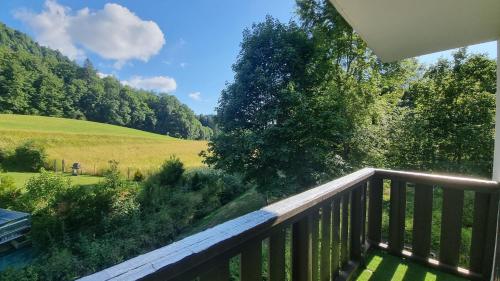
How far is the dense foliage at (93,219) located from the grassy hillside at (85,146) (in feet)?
19.1

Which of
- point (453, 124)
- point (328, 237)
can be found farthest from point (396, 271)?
point (453, 124)

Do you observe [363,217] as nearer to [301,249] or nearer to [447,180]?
[447,180]

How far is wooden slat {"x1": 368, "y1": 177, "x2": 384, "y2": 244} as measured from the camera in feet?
7.66

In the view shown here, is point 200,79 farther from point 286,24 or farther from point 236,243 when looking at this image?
point 236,243

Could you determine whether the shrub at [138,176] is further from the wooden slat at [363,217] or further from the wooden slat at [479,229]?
the wooden slat at [479,229]

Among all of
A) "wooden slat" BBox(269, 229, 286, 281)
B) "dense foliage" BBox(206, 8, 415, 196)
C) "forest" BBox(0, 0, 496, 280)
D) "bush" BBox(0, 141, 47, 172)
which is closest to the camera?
"wooden slat" BBox(269, 229, 286, 281)

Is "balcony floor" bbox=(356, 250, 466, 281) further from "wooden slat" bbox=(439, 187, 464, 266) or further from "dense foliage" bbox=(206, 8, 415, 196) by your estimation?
"dense foliage" bbox=(206, 8, 415, 196)

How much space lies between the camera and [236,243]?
85 centimetres

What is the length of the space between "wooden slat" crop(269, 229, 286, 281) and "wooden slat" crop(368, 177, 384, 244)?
153 centimetres

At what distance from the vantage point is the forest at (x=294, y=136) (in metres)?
7.05

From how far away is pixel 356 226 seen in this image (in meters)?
2.07

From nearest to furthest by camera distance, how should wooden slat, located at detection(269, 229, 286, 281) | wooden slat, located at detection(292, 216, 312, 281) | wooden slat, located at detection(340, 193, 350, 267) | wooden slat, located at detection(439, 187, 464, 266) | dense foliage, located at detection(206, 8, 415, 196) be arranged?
wooden slat, located at detection(269, 229, 286, 281) < wooden slat, located at detection(292, 216, 312, 281) < wooden slat, located at detection(340, 193, 350, 267) < wooden slat, located at detection(439, 187, 464, 266) < dense foliage, located at detection(206, 8, 415, 196)

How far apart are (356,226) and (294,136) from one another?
17.4 ft

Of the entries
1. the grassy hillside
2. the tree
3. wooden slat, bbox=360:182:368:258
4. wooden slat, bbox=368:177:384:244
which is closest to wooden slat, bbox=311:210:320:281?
wooden slat, bbox=360:182:368:258
